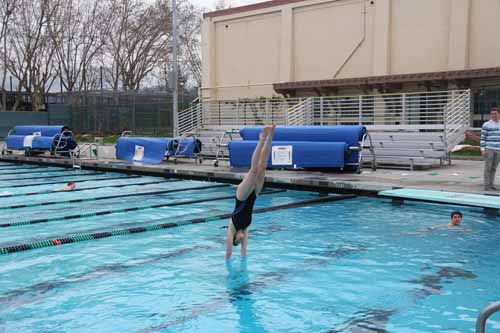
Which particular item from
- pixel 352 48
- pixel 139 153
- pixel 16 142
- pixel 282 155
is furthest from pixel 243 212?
pixel 352 48

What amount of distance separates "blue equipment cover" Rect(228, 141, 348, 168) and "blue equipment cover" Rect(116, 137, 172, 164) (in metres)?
3.28

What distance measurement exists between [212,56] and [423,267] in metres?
23.5

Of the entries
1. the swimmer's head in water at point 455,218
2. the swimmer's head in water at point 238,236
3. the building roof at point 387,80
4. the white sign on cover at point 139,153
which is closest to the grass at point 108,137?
the building roof at point 387,80

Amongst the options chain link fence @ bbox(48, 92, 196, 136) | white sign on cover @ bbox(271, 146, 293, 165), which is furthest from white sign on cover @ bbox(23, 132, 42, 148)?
white sign on cover @ bbox(271, 146, 293, 165)

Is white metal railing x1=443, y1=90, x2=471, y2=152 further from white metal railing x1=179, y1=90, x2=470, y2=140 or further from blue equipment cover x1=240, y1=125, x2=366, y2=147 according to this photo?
blue equipment cover x1=240, y1=125, x2=366, y2=147

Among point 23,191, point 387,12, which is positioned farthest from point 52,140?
point 387,12

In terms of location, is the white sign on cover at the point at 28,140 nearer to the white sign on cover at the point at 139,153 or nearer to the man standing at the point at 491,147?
the white sign on cover at the point at 139,153

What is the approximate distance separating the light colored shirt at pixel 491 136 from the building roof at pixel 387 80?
29.1ft

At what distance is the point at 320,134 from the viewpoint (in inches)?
533

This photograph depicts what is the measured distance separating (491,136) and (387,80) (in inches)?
427

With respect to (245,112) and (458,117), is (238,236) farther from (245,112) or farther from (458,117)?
(245,112)

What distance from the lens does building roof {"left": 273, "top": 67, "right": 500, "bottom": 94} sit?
18.0 metres

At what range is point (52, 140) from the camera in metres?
18.5

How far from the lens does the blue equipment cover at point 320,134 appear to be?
1298 cm
